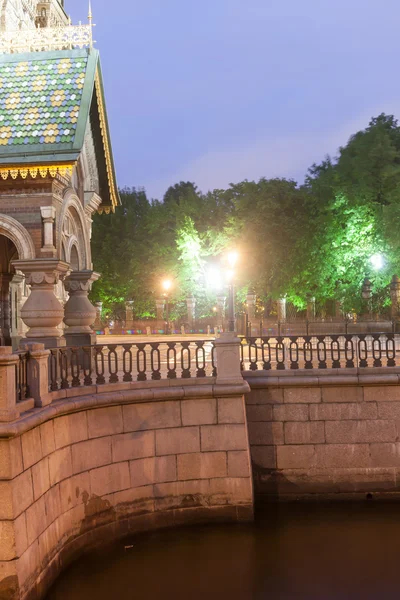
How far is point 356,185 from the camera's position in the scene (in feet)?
126

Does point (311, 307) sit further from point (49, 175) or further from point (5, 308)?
point (49, 175)

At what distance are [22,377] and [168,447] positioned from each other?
4.12 meters

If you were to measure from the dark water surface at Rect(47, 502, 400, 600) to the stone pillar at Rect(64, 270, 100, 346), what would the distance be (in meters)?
5.46

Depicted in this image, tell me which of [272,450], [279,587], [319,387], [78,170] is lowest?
[279,587]

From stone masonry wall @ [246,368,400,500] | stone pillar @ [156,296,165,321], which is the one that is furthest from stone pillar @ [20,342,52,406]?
stone pillar @ [156,296,165,321]

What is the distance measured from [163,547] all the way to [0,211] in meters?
7.63

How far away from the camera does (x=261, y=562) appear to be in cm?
1226

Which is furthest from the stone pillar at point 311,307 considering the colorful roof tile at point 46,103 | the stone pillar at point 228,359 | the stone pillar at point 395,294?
the stone pillar at point 228,359

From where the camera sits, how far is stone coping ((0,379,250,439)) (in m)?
10.3

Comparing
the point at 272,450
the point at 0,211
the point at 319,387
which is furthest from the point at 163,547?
the point at 0,211

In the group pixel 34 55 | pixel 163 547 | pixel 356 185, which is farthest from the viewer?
pixel 356 185

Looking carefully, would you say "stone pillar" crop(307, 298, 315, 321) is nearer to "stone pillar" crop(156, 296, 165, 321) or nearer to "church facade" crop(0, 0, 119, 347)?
"stone pillar" crop(156, 296, 165, 321)

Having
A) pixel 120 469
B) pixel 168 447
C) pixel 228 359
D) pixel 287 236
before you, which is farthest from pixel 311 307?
pixel 120 469

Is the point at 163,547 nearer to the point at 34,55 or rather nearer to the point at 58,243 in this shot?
the point at 58,243
